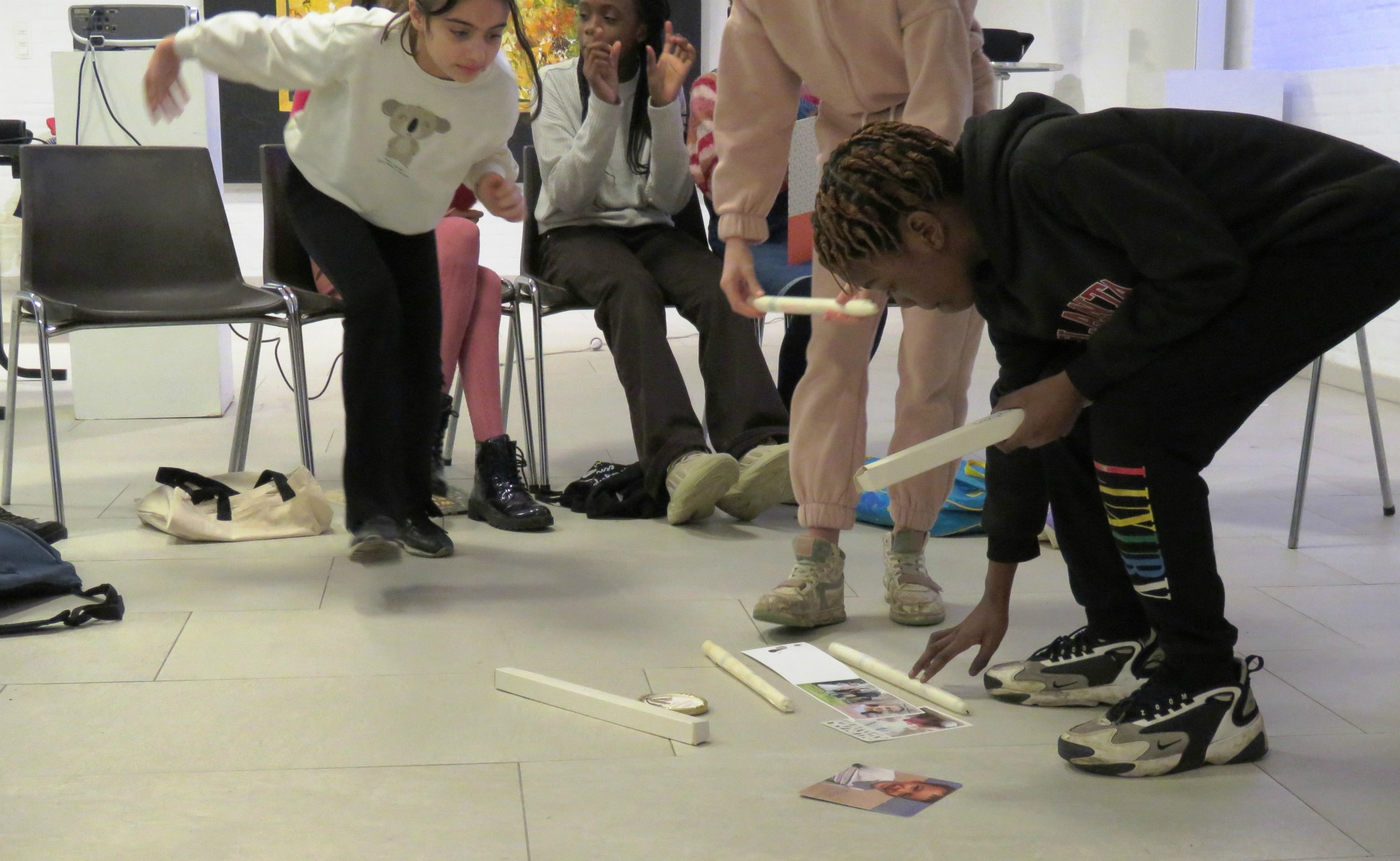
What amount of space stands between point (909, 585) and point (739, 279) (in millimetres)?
531

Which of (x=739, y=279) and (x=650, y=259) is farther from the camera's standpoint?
(x=650, y=259)

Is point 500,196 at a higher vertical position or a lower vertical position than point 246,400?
higher

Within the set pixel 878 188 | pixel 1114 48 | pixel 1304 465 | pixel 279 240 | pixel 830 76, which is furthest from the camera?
pixel 1114 48

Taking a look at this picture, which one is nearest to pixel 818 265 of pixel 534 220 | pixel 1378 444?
pixel 534 220

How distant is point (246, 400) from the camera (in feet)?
9.45

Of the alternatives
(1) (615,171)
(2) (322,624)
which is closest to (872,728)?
(2) (322,624)

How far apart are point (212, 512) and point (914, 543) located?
135cm

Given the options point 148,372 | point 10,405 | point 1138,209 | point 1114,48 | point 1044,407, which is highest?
point 1114,48

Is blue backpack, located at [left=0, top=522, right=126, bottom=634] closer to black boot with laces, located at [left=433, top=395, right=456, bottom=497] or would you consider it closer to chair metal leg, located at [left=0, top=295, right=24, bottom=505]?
chair metal leg, located at [left=0, top=295, right=24, bottom=505]

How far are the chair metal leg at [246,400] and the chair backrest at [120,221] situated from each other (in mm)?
189

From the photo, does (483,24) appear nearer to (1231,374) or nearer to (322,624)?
(322,624)

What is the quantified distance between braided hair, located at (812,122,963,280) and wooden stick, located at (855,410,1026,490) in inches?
8.3

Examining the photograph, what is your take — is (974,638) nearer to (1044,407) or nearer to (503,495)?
(1044,407)

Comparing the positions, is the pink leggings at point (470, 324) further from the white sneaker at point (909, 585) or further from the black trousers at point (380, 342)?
the white sneaker at point (909, 585)
